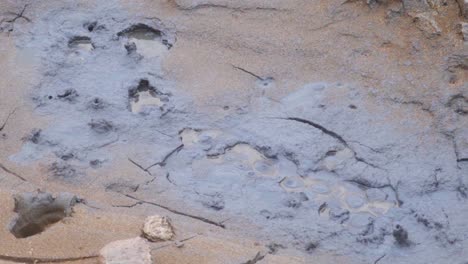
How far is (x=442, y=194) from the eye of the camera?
4.00 m

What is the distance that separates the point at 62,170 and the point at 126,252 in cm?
87

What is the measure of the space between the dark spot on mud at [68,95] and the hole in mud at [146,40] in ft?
1.38

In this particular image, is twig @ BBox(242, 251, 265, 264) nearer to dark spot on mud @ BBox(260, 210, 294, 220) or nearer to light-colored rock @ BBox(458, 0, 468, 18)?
dark spot on mud @ BBox(260, 210, 294, 220)

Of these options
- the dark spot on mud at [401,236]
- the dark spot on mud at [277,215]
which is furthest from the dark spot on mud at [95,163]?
the dark spot on mud at [401,236]

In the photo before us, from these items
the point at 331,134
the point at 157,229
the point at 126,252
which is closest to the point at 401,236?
the point at 331,134

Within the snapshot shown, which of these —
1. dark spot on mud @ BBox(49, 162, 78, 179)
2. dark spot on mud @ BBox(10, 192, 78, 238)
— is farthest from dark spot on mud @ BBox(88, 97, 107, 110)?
dark spot on mud @ BBox(10, 192, 78, 238)

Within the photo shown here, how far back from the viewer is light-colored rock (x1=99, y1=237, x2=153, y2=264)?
3.30 meters

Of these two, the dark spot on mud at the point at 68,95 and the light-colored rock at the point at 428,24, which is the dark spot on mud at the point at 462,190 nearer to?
the light-colored rock at the point at 428,24

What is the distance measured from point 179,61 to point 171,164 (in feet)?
2.46

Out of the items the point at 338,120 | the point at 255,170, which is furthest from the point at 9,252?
the point at 338,120

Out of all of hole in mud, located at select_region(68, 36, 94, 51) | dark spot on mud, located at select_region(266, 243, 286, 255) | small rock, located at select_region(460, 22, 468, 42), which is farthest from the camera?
hole in mud, located at select_region(68, 36, 94, 51)

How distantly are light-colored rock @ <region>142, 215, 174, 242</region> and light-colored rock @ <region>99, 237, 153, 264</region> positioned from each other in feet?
0.70

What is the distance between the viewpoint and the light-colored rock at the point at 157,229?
3.61 meters

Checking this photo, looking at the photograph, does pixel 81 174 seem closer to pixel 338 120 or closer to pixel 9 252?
pixel 9 252
